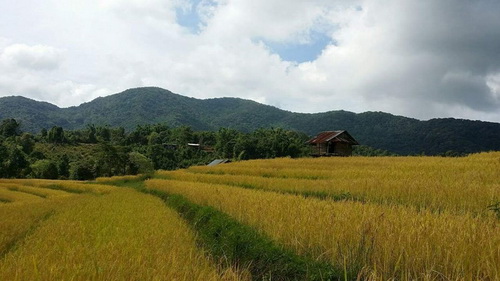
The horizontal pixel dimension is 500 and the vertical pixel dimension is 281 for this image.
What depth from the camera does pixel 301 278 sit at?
5414 millimetres

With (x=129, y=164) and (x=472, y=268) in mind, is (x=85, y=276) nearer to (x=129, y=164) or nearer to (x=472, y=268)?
(x=472, y=268)

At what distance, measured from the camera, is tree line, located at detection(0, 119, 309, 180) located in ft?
184

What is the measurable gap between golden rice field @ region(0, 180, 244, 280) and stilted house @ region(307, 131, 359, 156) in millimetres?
38105

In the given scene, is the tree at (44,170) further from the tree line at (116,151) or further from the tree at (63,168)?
the tree at (63,168)

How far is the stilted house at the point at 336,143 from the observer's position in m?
47.6

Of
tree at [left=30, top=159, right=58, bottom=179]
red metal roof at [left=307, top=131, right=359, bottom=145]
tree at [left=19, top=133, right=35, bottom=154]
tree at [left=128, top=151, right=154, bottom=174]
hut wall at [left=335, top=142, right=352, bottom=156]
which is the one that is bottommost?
tree at [left=30, top=159, right=58, bottom=179]

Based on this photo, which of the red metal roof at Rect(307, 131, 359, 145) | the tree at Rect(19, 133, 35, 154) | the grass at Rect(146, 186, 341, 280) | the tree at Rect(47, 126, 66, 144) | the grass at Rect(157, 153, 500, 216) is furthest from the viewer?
the tree at Rect(47, 126, 66, 144)

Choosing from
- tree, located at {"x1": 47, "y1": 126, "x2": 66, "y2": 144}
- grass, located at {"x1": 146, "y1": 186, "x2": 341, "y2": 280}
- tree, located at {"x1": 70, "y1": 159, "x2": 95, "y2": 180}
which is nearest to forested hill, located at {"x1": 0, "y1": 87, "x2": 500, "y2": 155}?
tree, located at {"x1": 47, "y1": 126, "x2": 66, "y2": 144}

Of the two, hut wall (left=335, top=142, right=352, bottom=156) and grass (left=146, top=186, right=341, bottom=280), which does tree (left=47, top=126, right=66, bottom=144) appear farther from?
grass (left=146, top=186, right=341, bottom=280)

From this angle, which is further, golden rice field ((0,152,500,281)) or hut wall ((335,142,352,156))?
hut wall ((335,142,352,156))

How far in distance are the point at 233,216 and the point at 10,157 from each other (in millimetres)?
55318

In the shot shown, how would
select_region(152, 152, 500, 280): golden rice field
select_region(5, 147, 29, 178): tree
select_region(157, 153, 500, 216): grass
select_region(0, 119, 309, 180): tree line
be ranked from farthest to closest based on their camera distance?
select_region(0, 119, 309, 180): tree line, select_region(5, 147, 29, 178): tree, select_region(157, 153, 500, 216): grass, select_region(152, 152, 500, 280): golden rice field

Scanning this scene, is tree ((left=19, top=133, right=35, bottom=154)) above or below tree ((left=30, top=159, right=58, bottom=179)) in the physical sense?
above

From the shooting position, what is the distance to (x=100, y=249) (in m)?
5.96
